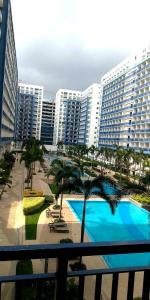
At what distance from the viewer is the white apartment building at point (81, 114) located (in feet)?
429

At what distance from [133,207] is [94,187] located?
17.2 m

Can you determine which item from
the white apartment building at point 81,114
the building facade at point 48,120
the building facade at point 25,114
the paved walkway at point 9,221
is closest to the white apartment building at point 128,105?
the white apartment building at point 81,114

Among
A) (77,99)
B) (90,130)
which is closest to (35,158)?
(90,130)

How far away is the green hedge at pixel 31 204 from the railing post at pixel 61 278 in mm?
26028

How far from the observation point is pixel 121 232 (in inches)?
1050

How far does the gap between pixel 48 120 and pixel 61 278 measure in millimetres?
178779

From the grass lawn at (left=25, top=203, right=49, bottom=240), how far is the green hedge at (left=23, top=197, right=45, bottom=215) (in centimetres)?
41

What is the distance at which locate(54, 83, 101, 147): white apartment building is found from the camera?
429 feet

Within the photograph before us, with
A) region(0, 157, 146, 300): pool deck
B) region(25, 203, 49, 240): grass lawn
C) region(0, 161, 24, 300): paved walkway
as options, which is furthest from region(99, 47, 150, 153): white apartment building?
region(25, 203, 49, 240): grass lawn

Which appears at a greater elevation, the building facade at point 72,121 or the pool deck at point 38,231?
the building facade at point 72,121

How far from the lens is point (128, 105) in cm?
8919

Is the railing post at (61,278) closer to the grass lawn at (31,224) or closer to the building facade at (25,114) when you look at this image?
the grass lawn at (31,224)

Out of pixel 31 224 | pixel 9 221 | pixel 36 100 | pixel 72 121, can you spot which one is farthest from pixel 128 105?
pixel 36 100

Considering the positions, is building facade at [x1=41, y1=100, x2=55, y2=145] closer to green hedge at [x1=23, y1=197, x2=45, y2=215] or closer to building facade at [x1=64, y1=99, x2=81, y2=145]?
building facade at [x1=64, y1=99, x2=81, y2=145]
